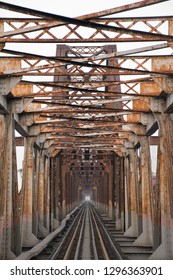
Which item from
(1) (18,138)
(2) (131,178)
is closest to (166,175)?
(2) (131,178)

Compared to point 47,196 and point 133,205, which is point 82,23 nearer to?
point 133,205

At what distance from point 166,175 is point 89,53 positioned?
9.49 m

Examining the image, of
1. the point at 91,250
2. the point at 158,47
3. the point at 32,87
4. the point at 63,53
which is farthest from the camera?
the point at 63,53

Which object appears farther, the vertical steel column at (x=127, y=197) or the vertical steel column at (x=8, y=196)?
the vertical steel column at (x=127, y=197)

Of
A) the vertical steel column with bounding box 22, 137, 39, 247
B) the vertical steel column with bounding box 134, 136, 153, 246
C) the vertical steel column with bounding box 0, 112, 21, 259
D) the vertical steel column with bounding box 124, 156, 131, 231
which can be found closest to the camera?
the vertical steel column with bounding box 0, 112, 21, 259

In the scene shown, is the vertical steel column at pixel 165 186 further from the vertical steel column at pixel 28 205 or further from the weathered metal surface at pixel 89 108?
the vertical steel column at pixel 28 205

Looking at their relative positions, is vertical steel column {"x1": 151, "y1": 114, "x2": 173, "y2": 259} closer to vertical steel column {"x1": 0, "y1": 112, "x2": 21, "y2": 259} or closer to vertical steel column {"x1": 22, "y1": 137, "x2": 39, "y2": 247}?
vertical steel column {"x1": 0, "y1": 112, "x2": 21, "y2": 259}

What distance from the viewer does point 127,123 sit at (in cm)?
2433

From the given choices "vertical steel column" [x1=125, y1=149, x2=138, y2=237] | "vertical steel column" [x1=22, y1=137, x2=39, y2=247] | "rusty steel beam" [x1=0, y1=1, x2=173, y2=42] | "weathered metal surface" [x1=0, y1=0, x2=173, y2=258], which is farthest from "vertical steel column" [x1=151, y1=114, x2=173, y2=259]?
"vertical steel column" [x1=125, y1=149, x2=138, y2=237]

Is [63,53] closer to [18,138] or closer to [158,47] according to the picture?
[18,138]

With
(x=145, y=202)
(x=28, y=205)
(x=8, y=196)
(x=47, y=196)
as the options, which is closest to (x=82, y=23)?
(x=8, y=196)

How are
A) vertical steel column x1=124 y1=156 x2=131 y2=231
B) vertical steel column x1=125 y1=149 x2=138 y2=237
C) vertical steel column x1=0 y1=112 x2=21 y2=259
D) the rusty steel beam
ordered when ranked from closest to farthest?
the rusty steel beam
vertical steel column x1=0 y1=112 x2=21 y2=259
vertical steel column x1=125 y1=149 x2=138 y2=237
vertical steel column x1=124 y1=156 x2=131 y2=231

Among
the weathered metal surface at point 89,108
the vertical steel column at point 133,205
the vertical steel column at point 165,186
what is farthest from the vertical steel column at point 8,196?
the vertical steel column at point 133,205

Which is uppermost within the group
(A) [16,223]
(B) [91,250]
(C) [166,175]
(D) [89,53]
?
(D) [89,53]
